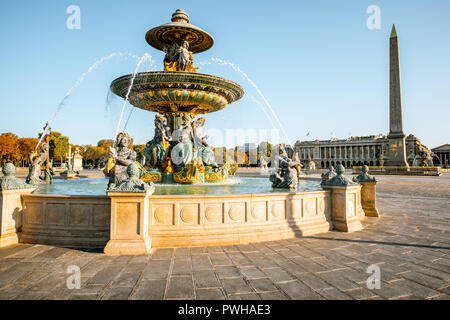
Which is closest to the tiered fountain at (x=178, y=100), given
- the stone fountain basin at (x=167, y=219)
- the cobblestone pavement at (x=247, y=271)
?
the stone fountain basin at (x=167, y=219)

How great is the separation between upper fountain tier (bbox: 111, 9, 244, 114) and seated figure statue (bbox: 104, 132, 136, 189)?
12.5 feet

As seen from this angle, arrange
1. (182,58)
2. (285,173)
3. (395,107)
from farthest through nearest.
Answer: (395,107), (182,58), (285,173)

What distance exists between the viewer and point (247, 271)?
4191 mm

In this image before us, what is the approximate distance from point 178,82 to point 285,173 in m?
5.54

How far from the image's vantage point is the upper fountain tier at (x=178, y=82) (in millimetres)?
10773

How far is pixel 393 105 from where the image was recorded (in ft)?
127

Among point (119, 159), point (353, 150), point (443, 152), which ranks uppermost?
point (353, 150)

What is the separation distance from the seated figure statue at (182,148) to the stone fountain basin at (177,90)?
128 cm

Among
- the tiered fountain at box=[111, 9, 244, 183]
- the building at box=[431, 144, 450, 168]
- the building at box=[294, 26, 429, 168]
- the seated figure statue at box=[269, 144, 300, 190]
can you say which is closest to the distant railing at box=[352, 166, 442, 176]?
the building at box=[294, 26, 429, 168]

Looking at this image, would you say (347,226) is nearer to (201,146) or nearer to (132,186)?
(132,186)

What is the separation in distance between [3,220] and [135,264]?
323cm

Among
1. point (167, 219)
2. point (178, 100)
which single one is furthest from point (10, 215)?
point (178, 100)
